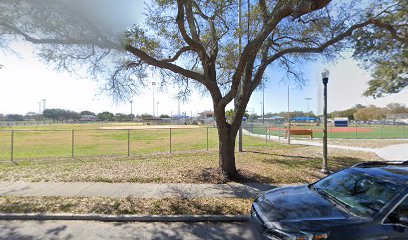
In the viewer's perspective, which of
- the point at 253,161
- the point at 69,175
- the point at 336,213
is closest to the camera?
the point at 336,213

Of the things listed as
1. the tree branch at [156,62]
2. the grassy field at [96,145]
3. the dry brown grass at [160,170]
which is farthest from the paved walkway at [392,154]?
the tree branch at [156,62]

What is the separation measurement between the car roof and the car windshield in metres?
0.09

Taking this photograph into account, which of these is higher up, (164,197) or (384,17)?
(384,17)

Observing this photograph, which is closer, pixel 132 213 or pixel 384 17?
pixel 132 213

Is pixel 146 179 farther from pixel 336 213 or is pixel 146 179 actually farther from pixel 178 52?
pixel 336 213

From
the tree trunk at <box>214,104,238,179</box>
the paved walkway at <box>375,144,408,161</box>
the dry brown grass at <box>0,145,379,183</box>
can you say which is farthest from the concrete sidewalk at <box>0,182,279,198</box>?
the paved walkway at <box>375,144,408,161</box>

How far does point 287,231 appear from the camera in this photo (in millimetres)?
2879

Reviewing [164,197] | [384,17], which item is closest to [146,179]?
[164,197]

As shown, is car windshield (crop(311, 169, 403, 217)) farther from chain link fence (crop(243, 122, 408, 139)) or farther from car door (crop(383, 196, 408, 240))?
chain link fence (crop(243, 122, 408, 139))

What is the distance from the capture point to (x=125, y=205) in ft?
18.6

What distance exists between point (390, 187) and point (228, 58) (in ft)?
25.2

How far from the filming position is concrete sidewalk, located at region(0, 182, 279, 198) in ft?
21.4

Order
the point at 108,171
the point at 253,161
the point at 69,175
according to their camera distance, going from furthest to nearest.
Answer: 1. the point at 253,161
2. the point at 108,171
3. the point at 69,175

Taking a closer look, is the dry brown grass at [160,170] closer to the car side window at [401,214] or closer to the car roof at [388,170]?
the car roof at [388,170]
